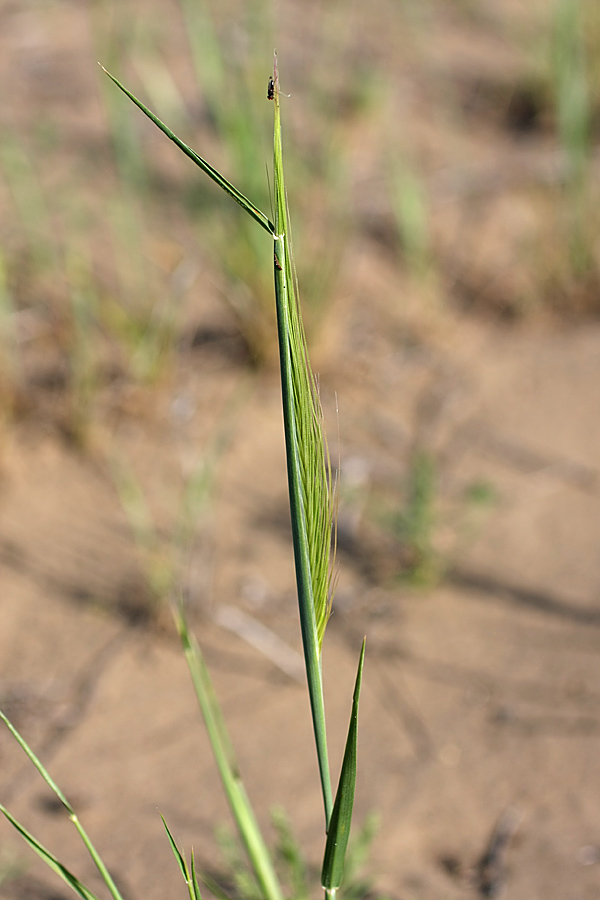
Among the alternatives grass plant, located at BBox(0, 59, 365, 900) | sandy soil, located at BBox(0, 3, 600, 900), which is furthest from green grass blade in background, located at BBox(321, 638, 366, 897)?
sandy soil, located at BBox(0, 3, 600, 900)

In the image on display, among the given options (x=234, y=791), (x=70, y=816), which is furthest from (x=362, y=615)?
(x=70, y=816)

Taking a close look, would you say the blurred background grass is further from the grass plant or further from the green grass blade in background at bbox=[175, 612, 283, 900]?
the grass plant

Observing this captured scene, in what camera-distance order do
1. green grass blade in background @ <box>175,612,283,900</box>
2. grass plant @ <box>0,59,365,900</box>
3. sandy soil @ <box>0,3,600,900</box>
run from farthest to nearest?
sandy soil @ <box>0,3,600,900</box> < green grass blade in background @ <box>175,612,283,900</box> < grass plant @ <box>0,59,365,900</box>

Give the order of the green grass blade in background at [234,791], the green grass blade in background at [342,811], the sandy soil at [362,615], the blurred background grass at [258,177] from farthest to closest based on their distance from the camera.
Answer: the blurred background grass at [258,177] → the sandy soil at [362,615] → the green grass blade in background at [234,791] → the green grass blade in background at [342,811]

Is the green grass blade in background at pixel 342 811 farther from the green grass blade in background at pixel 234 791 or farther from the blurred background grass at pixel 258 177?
the blurred background grass at pixel 258 177

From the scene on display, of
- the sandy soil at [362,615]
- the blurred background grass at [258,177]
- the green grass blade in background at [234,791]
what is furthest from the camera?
the blurred background grass at [258,177]

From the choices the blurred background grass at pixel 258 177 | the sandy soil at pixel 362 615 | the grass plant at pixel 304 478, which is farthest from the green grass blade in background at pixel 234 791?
the blurred background grass at pixel 258 177
